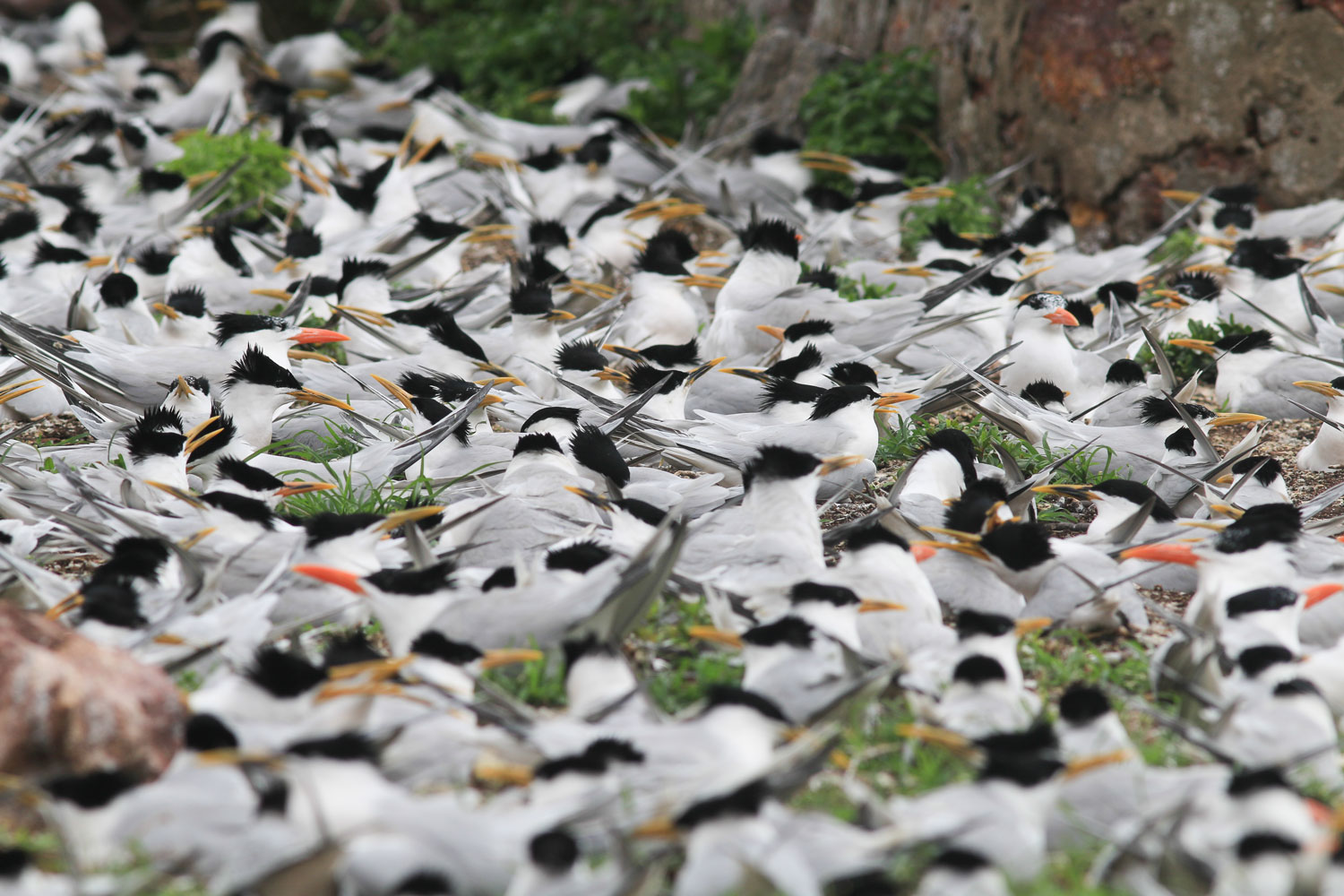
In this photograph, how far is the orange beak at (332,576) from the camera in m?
2.86

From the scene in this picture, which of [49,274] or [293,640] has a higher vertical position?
[293,640]

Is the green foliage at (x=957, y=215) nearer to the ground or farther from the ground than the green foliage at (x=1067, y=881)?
nearer to the ground

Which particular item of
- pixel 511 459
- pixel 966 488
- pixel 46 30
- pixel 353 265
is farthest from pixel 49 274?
pixel 46 30

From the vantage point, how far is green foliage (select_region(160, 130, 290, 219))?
6.41 meters

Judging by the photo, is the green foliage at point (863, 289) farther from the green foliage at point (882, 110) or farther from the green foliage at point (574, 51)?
the green foliage at point (574, 51)

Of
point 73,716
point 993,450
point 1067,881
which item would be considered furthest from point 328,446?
point 1067,881

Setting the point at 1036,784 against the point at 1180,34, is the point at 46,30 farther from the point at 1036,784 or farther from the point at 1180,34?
the point at 1036,784

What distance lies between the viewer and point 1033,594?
3.13 metres

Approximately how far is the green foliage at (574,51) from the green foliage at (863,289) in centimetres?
241

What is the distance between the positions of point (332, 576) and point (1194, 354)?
3354mm

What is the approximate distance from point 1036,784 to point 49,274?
4574mm

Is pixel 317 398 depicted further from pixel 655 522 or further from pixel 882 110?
pixel 882 110

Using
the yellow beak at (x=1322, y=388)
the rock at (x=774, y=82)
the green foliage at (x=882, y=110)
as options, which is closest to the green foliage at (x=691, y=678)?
the yellow beak at (x=1322, y=388)

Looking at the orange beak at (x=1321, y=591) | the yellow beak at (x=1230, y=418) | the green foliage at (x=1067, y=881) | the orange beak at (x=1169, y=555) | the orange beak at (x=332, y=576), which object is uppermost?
the green foliage at (x=1067, y=881)
